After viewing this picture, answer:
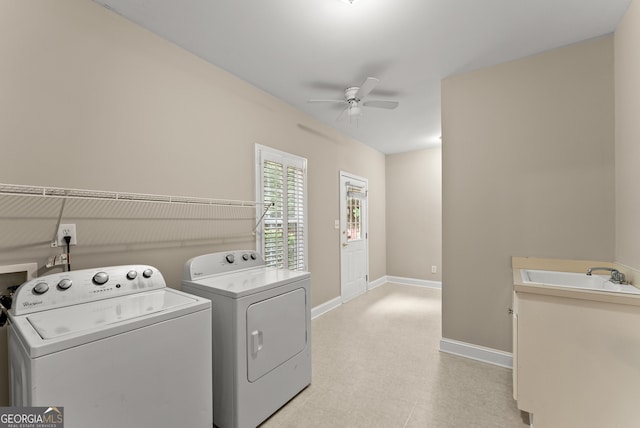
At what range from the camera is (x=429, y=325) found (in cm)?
340

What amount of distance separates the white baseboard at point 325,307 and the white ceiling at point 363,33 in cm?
269

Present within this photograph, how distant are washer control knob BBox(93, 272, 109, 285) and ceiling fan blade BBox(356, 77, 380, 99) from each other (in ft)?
7.45

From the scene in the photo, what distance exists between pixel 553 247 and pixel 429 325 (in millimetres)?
1643

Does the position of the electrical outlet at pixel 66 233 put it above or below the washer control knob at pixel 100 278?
above

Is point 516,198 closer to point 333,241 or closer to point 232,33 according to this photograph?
point 333,241

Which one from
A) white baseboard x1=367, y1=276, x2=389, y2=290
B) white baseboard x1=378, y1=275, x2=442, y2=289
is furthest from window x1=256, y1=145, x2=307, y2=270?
white baseboard x1=378, y1=275, x2=442, y2=289

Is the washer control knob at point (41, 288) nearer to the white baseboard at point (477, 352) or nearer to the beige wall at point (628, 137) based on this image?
the white baseboard at point (477, 352)

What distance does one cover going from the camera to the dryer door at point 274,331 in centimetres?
174

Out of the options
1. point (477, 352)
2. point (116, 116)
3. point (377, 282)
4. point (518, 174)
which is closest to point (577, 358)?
point (477, 352)

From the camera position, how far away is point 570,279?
2109mm

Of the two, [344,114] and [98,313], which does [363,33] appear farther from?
[98,313]

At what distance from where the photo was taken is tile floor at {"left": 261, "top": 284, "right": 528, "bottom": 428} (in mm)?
1833

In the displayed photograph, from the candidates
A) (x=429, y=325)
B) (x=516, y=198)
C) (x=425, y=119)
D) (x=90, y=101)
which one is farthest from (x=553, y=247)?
(x=90, y=101)

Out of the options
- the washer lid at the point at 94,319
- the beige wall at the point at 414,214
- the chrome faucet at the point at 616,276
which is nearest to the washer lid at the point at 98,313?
the washer lid at the point at 94,319
